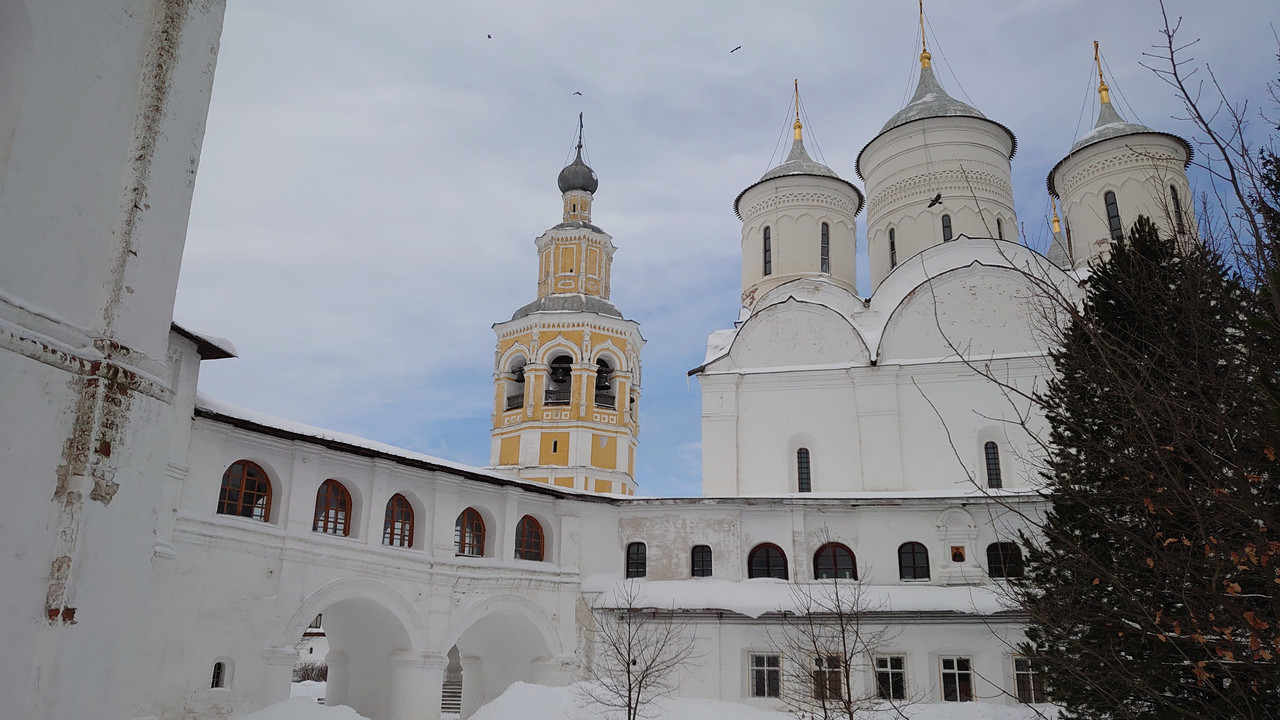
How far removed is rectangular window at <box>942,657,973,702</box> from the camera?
16.9 meters

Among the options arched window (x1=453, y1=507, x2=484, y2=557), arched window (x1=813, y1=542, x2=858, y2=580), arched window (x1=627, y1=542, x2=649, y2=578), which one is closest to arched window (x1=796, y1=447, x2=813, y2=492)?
arched window (x1=813, y1=542, x2=858, y2=580)

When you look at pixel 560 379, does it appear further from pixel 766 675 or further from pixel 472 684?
pixel 766 675

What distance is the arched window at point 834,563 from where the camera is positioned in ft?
61.1

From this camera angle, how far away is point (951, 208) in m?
25.0

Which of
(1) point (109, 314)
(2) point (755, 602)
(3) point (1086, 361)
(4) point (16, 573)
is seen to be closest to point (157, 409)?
(1) point (109, 314)

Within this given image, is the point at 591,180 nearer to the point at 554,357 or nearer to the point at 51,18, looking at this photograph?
the point at 554,357

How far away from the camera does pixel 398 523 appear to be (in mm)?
16203

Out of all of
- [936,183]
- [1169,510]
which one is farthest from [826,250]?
[1169,510]

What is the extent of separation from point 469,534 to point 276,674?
181 inches

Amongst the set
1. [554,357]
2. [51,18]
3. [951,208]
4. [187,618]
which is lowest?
[187,618]

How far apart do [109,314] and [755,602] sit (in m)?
14.9

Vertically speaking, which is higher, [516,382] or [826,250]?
[826,250]

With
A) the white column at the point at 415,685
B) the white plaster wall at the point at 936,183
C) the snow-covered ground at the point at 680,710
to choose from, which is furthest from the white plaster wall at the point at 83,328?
the white plaster wall at the point at 936,183

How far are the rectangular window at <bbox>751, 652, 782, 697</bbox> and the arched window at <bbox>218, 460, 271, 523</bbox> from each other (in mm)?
9248
